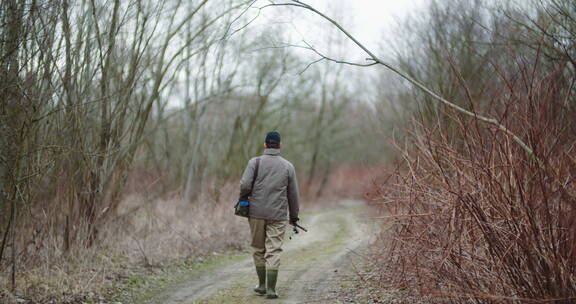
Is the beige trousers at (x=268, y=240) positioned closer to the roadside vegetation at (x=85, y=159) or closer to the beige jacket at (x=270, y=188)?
the beige jacket at (x=270, y=188)

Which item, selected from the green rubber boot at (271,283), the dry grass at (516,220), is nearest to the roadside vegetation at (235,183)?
the dry grass at (516,220)

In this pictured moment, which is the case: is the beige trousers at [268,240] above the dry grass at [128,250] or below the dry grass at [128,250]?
above

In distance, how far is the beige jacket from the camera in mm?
6129

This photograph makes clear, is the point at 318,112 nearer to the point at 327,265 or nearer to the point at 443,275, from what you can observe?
the point at 327,265

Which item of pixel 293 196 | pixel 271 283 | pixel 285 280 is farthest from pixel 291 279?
pixel 293 196

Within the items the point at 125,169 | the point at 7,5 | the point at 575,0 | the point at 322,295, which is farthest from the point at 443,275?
the point at 125,169

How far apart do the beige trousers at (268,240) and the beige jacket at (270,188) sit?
10cm

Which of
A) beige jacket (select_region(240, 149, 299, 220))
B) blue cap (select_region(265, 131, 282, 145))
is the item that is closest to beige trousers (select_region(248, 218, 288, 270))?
beige jacket (select_region(240, 149, 299, 220))

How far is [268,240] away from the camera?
20.2 feet

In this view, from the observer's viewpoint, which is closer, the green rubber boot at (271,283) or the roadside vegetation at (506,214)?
the roadside vegetation at (506,214)

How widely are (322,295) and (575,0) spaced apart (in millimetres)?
5182

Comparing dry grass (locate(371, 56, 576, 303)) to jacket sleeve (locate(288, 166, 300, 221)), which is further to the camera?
jacket sleeve (locate(288, 166, 300, 221))

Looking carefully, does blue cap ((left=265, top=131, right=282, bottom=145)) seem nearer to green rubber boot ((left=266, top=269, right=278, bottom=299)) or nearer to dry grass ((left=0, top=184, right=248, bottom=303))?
green rubber boot ((left=266, top=269, right=278, bottom=299))

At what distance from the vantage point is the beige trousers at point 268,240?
6.09 m
